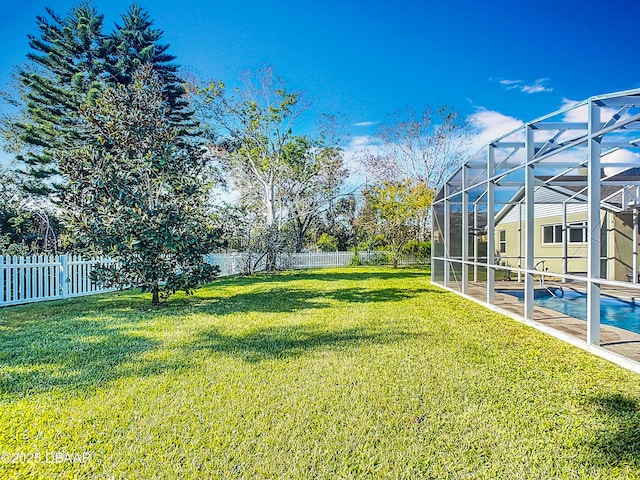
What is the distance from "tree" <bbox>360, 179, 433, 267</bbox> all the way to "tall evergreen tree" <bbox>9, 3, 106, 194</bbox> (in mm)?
13351

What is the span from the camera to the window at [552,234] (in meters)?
12.4

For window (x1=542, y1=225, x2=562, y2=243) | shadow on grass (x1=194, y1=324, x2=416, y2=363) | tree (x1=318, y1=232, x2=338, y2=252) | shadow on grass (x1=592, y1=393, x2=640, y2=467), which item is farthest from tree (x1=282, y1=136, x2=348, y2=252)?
shadow on grass (x1=592, y1=393, x2=640, y2=467)

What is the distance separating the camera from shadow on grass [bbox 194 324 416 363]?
4.21 metres

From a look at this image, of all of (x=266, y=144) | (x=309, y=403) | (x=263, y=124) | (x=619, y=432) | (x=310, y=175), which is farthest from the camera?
(x=310, y=175)

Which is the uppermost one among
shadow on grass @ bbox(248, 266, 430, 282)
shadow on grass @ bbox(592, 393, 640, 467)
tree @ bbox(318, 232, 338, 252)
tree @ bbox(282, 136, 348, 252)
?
tree @ bbox(282, 136, 348, 252)

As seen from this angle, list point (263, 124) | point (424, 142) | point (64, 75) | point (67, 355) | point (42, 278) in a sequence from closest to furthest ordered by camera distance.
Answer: point (67, 355), point (42, 278), point (64, 75), point (263, 124), point (424, 142)

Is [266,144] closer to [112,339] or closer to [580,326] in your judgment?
[112,339]

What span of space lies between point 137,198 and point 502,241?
41.1ft

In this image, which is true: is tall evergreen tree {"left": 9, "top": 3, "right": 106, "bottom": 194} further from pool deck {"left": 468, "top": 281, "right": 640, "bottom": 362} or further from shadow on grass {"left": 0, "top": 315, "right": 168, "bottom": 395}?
pool deck {"left": 468, "top": 281, "right": 640, "bottom": 362}

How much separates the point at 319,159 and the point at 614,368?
612 inches

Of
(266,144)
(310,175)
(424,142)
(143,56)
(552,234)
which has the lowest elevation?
(552,234)

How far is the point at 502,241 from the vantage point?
546 inches

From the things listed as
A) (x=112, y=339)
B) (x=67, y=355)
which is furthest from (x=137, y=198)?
(x=67, y=355)

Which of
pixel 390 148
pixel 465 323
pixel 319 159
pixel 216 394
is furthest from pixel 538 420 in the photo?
pixel 390 148
